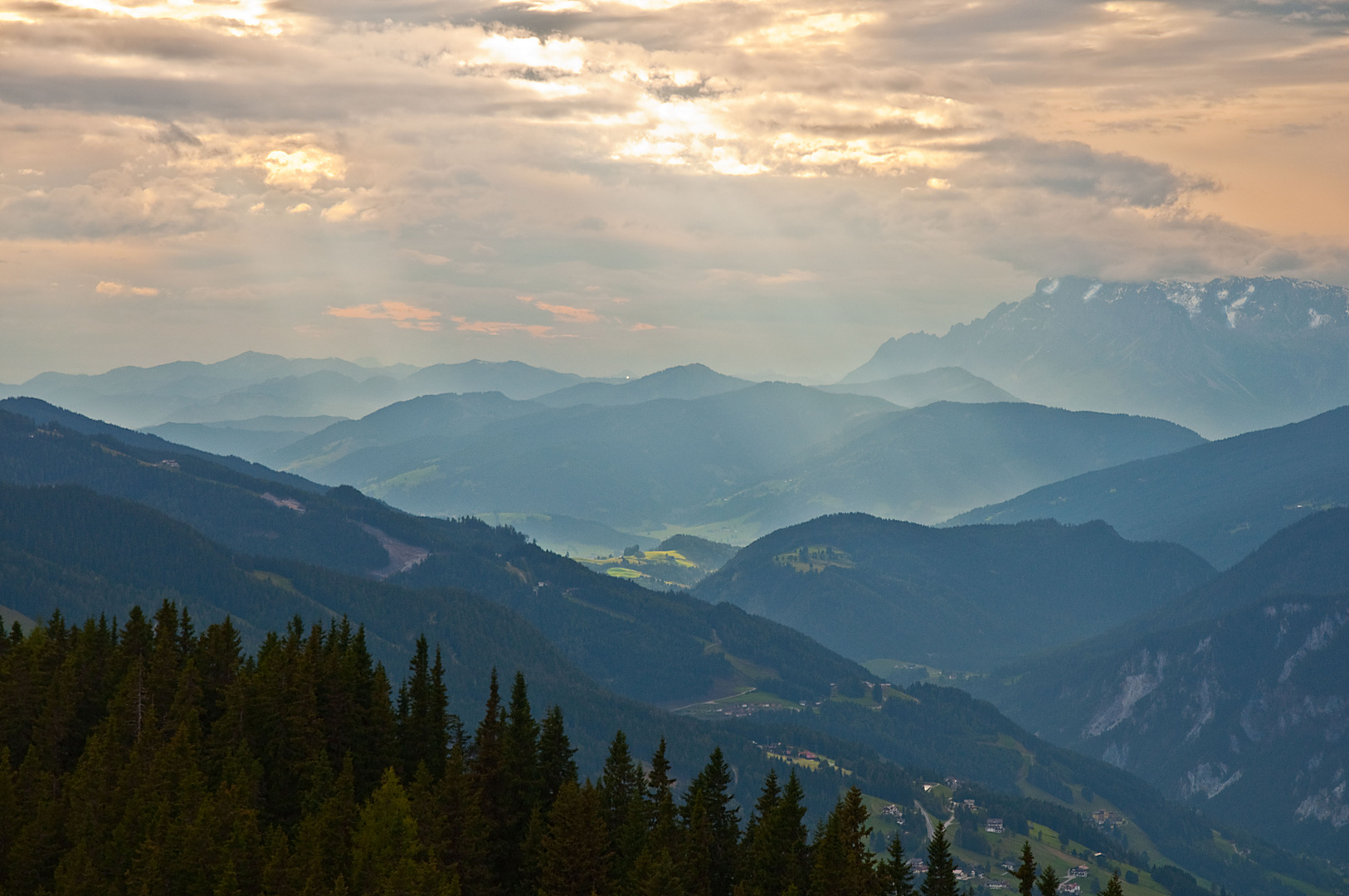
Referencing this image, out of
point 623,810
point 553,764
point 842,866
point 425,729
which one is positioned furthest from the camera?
point 425,729

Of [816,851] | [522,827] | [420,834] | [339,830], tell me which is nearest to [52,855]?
[339,830]

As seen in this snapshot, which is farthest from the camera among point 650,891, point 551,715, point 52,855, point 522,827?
point 551,715

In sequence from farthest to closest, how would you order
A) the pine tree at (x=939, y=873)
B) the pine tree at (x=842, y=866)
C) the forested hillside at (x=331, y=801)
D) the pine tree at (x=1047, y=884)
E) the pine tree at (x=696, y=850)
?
the pine tree at (x=696, y=850), the pine tree at (x=939, y=873), the pine tree at (x=842, y=866), the pine tree at (x=1047, y=884), the forested hillside at (x=331, y=801)

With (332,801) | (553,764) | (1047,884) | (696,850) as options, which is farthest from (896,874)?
(332,801)

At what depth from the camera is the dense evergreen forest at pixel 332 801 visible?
8369 centimetres

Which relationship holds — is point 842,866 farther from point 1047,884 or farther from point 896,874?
point 1047,884

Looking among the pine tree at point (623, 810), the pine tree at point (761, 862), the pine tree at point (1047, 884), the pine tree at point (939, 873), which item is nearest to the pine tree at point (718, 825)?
the pine tree at point (761, 862)

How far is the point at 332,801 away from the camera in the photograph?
90.4 metres

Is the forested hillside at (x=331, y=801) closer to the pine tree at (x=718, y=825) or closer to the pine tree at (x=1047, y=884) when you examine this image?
the pine tree at (x=718, y=825)

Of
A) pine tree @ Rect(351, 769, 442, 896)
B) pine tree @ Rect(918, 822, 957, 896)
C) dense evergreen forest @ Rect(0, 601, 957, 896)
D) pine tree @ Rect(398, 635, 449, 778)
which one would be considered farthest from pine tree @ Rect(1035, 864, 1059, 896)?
pine tree @ Rect(398, 635, 449, 778)

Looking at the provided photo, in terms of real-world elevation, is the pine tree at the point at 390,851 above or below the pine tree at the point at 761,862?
above

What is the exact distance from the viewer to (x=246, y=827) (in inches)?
3378

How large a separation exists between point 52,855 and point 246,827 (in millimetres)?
13411

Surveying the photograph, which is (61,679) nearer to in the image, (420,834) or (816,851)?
(420,834)
